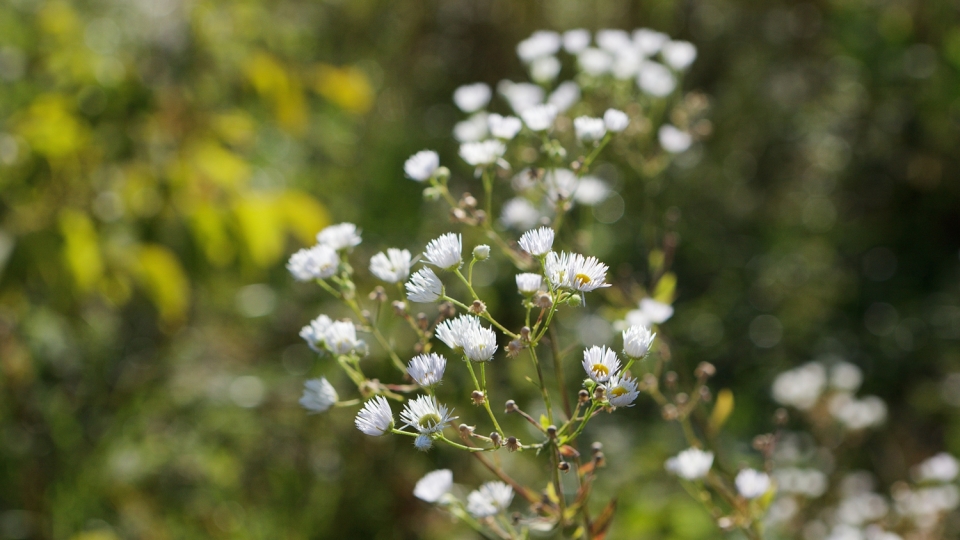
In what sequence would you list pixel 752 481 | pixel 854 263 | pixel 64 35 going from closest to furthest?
pixel 752 481, pixel 64 35, pixel 854 263

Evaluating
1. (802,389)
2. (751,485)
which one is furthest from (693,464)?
(802,389)

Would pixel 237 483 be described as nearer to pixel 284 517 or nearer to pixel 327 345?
pixel 284 517

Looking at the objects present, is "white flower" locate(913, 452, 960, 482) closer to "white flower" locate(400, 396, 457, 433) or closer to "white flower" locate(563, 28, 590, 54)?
"white flower" locate(563, 28, 590, 54)

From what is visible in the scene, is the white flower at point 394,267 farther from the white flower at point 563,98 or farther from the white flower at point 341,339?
the white flower at point 563,98

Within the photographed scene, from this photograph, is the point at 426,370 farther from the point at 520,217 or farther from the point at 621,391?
the point at 520,217

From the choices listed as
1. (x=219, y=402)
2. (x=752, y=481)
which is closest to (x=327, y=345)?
(x=752, y=481)

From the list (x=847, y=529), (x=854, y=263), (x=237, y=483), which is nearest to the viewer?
(x=847, y=529)
